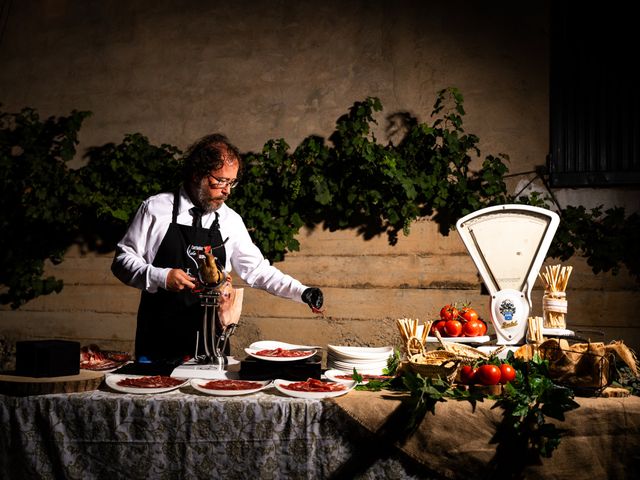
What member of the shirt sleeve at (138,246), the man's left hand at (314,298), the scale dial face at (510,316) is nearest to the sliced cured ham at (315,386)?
the man's left hand at (314,298)

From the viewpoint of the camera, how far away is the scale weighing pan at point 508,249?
2658 mm

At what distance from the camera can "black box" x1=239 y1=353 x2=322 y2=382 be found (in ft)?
7.36

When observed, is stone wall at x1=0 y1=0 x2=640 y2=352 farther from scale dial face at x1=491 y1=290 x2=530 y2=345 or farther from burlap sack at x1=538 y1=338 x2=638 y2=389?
burlap sack at x1=538 y1=338 x2=638 y2=389

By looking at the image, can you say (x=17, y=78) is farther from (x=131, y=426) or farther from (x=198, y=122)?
(x=131, y=426)

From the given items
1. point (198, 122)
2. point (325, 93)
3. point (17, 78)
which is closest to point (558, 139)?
point (325, 93)

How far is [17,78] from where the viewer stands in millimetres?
5547

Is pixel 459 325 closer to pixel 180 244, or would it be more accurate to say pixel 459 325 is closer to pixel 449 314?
pixel 449 314

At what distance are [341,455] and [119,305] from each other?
3.63m

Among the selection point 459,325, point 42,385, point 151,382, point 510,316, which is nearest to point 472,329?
point 459,325

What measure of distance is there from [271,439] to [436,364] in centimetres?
62

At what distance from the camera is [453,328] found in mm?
2787

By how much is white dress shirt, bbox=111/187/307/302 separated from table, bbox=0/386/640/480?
85 centimetres

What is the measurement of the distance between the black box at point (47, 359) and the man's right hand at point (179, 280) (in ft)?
1.71

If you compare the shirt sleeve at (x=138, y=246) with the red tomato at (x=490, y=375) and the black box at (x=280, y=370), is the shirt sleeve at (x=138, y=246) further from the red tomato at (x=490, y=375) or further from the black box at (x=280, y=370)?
the red tomato at (x=490, y=375)
